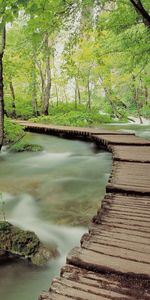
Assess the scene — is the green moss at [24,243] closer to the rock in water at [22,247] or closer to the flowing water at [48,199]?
the rock in water at [22,247]

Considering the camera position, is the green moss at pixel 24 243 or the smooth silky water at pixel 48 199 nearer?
the smooth silky water at pixel 48 199

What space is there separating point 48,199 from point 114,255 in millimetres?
4487

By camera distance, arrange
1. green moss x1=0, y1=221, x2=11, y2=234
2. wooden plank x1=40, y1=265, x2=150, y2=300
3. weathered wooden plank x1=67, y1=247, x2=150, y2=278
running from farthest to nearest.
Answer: green moss x1=0, y1=221, x2=11, y2=234
weathered wooden plank x1=67, y1=247, x2=150, y2=278
wooden plank x1=40, y1=265, x2=150, y2=300

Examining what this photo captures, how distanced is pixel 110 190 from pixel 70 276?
2.92 meters

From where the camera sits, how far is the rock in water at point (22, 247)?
5004mm

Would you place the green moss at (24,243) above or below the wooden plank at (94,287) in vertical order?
below

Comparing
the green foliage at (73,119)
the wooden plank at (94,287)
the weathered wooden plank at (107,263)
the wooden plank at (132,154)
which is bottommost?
the wooden plank at (94,287)

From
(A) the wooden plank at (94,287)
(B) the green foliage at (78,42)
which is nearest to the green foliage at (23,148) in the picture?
(B) the green foliage at (78,42)

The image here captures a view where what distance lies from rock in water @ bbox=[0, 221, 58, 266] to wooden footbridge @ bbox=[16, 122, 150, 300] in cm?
131

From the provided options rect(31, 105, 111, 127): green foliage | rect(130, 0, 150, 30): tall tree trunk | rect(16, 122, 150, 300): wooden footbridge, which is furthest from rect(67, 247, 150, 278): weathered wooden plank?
rect(31, 105, 111, 127): green foliage

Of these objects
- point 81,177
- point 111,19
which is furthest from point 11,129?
point 111,19

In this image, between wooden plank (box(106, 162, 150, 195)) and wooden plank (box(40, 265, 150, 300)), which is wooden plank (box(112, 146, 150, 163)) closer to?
wooden plank (box(106, 162, 150, 195))

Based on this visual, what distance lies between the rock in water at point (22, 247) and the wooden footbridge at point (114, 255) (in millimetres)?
1306

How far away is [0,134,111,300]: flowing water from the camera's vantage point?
4734 millimetres
